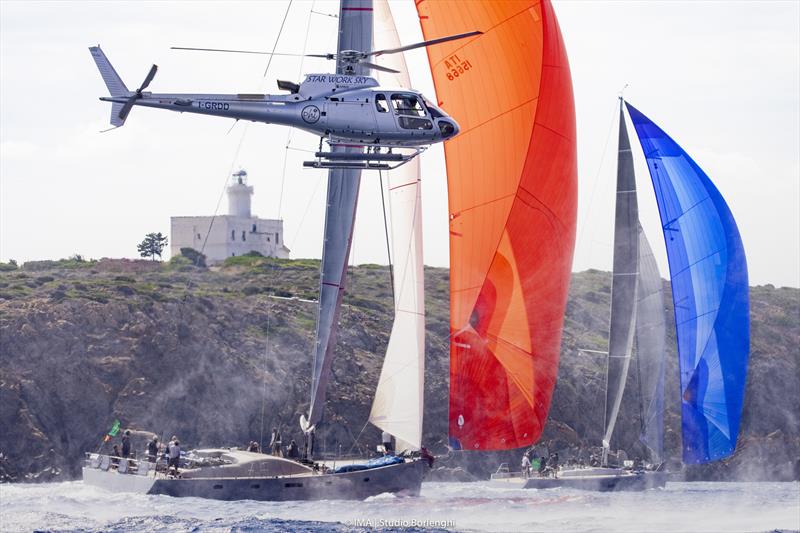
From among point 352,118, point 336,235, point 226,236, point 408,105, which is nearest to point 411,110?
point 408,105

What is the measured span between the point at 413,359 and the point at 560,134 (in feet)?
29.7

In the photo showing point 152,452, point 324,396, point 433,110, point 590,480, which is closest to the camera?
point 433,110

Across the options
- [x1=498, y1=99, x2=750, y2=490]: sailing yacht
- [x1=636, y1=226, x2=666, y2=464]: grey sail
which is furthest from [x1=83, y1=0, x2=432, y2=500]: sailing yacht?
[x1=636, y1=226, x2=666, y2=464]: grey sail

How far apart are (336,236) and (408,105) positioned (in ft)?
32.2

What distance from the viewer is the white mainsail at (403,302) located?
47531 millimetres

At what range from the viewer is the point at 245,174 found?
129m

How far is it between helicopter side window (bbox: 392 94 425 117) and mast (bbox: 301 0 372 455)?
7462mm

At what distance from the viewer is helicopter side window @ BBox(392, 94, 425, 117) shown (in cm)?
3709

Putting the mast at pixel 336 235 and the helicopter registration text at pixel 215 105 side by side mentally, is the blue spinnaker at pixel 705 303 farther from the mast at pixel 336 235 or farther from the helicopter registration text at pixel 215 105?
the helicopter registration text at pixel 215 105

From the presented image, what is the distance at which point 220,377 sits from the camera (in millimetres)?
67062

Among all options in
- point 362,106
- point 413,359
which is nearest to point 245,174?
point 413,359

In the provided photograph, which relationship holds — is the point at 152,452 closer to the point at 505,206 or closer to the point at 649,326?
the point at 505,206

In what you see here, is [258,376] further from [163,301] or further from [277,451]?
[277,451]

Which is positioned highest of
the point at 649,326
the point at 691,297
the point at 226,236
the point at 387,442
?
the point at 226,236
